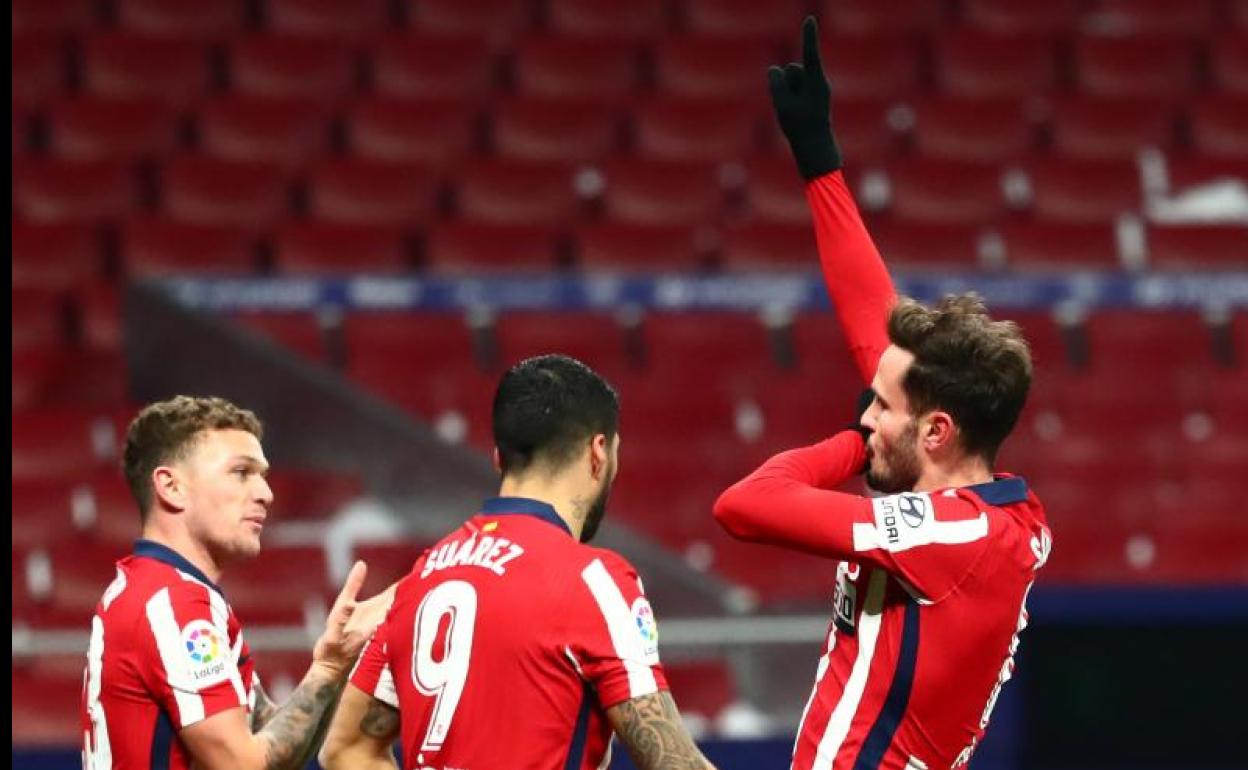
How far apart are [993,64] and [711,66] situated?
1.62 m

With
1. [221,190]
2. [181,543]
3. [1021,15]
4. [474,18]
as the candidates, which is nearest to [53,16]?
[221,190]

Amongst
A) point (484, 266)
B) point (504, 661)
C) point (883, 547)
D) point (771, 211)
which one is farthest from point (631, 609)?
point (771, 211)

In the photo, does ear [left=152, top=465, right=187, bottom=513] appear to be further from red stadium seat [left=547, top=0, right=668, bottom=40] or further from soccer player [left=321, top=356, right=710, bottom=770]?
red stadium seat [left=547, top=0, right=668, bottom=40]

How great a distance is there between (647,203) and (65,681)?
4300mm

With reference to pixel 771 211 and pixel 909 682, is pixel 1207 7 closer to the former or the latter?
pixel 771 211

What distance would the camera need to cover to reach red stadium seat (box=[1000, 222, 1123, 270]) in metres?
10.2

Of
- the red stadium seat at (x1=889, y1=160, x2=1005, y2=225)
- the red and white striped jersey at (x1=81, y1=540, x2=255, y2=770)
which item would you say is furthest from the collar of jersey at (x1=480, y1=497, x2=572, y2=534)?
the red stadium seat at (x1=889, y1=160, x2=1005, y2=225)

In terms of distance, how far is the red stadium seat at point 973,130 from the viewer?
11.0 metres

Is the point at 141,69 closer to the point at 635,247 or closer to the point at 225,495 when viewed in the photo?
the point at 635,247

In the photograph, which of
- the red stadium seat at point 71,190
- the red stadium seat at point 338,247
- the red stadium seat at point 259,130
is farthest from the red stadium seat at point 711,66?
the red stadium seat at point 71,190

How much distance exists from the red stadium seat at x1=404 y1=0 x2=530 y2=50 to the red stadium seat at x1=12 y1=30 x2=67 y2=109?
2020mm

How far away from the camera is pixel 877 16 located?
1178 cm

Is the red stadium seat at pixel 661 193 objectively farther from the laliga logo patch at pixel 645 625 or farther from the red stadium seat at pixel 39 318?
the laliga logo patch at pixel 645 625

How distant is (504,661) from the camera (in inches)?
127
